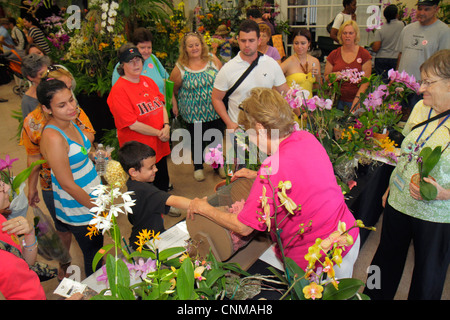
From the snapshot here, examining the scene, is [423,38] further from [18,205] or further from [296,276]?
[18,205]

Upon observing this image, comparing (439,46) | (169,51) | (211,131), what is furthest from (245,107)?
(169,51)

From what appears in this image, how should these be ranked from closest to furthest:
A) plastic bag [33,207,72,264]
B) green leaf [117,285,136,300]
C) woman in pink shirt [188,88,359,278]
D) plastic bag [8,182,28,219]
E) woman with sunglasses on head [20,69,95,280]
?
green leaf [117,285,136,300] → woman in pink shirt [188,88,359,278] → plastic bag [8,182,28,219] → plastic bag [33,207,72,264] → woman with sunglasses on head [20,69,95,280]

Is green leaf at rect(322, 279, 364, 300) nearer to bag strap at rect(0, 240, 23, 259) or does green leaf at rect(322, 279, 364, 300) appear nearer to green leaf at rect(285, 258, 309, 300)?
green leaf at rect(285, 258, 309, 300)

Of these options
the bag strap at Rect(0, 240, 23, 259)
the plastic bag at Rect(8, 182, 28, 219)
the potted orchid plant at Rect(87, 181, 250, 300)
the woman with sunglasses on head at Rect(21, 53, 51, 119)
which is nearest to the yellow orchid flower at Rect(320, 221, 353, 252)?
the potted orchid plant at Rect(87, 181, 250, 300)

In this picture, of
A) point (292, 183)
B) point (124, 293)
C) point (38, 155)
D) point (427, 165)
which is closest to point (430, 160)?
point (427, 165)

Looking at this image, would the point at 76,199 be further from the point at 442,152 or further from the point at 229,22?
the point at 229,22

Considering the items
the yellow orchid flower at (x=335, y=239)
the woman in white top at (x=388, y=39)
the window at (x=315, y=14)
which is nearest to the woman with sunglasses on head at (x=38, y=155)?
the yellow orchid flower at (x=335, y=239)

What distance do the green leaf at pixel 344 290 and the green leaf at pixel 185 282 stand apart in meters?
0.38

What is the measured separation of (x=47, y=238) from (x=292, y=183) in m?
1.41

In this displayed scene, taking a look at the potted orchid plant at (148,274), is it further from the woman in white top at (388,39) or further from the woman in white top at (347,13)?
the woman in white top at (347,13)

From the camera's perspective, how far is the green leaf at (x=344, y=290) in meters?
0.95

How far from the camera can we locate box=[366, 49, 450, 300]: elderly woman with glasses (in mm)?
1521

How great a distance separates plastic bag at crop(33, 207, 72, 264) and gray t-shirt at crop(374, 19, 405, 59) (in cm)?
422
